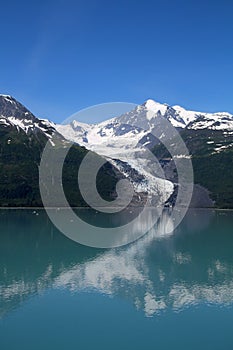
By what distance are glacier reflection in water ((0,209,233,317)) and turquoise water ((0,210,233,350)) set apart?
12cm

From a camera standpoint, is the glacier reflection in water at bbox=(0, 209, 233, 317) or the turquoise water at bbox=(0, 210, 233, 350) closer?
the turquoise water at bbox=(0, 210, 233, 350)

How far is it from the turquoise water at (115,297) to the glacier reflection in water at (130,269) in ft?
0.38

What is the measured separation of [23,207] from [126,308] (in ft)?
449

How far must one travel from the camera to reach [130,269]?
187ft

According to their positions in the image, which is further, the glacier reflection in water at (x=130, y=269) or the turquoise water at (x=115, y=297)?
the glacier reflection in water at (x=130, y=269)

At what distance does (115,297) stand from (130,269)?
14.0 m

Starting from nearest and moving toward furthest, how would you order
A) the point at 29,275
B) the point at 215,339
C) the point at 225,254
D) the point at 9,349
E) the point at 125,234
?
the point at 9,349
the point at 215,339
the point at 29,275
the point at 225,254
the point at 125,234

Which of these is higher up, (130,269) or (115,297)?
(130,269)

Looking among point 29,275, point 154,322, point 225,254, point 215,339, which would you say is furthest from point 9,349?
point 225,254

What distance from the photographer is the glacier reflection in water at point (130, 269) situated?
1714 inches

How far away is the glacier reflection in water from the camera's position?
143ft

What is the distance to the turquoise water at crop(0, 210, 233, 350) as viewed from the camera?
105 feet

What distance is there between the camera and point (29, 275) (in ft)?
173

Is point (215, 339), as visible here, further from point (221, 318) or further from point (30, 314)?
point (30, 314)
